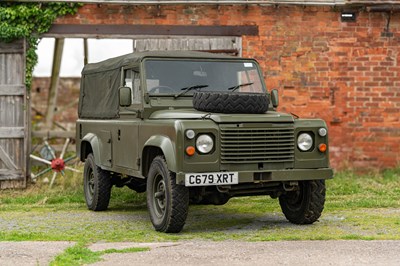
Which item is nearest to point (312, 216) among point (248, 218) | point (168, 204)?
point (248, 218)

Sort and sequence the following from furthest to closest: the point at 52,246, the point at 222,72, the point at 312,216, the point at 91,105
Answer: the point at 91,105, the point at 222,72, the point at 312,216, the point at 52,246

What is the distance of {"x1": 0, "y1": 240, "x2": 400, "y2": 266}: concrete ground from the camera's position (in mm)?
6629

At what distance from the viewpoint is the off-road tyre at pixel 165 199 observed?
798cm

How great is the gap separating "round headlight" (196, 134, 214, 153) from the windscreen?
4.11 ft

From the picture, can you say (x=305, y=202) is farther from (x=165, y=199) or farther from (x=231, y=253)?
(x=231, y=253)

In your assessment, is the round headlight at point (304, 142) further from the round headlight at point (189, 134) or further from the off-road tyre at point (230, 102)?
the round headlight at point (189, 134)

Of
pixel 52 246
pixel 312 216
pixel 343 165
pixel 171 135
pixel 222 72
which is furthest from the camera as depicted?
pixel 343 165

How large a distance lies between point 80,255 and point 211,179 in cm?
167

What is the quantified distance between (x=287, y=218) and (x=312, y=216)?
0.50 meters

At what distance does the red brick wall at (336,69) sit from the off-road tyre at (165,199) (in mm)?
5526

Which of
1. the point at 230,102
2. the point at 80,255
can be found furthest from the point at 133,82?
the point at 80,255

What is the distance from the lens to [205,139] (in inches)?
312

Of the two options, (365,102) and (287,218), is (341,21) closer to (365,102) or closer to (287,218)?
(365,102)

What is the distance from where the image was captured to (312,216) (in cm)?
874
